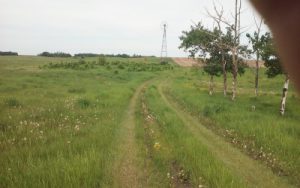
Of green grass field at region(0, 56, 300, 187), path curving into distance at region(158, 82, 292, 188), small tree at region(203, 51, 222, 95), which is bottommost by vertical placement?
path curving into distance at region(158, 82, 292, 188)

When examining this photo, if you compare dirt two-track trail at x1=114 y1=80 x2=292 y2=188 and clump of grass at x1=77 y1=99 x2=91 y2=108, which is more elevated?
clump of grass at x1=77 y1=99 x2=91 y2=108

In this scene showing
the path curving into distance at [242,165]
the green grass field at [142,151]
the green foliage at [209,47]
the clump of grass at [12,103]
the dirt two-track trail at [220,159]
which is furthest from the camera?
the green foliage at [209,47]

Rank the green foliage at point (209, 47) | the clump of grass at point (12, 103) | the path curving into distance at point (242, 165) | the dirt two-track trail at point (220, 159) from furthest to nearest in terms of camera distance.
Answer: the green foliage at point (209, 47), the clump of grass at point (12, 103), the path curving into distance at point (242, 165), the dirt two-track trail at point (220, 159)

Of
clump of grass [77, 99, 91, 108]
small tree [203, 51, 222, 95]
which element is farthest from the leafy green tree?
clump of grass [77, 99, 91, 108]

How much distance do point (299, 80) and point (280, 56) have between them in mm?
59

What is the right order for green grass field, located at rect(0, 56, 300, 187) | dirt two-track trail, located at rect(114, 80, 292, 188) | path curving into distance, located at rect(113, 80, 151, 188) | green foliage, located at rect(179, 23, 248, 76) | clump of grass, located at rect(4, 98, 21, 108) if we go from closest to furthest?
1. green grass field, located at rect(0, 56, 300, 187)
2. path curving into distance, located at rect(113, 80, 151, 188)
3. dirt two-track trail, located at rect(114, 80, 292, 188)
4. clump of grass, located at rect(4, 98, 21, 108)
5. green foliage, located at rect(179, 23, 248, 76)

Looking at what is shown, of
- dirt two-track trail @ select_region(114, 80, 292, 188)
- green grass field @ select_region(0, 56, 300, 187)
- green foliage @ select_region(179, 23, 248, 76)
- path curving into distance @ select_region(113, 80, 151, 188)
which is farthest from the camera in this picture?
green foliage @ select_region(179, 23, 248, 76)

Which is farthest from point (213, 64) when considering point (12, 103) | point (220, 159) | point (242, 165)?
point (242, 165)

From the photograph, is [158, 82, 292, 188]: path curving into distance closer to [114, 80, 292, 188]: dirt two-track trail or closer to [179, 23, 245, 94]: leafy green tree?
[114, 80, 292, 188]: dirt two-track trail

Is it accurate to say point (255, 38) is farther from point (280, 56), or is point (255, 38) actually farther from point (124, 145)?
point (280, 56)

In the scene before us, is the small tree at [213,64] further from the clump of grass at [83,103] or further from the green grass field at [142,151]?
the green grass field at [142,151]

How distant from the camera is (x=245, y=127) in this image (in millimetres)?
14945

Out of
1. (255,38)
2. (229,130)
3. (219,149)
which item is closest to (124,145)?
(219,149)

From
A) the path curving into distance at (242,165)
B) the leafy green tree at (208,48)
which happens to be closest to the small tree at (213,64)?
the leafy green tree at (208,48)
